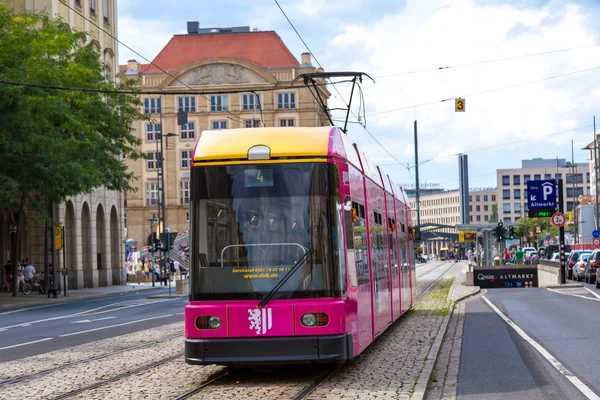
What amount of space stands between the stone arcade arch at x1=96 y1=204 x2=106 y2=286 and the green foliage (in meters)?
14.0

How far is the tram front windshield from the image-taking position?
508 inches

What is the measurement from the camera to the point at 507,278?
57.2 metres

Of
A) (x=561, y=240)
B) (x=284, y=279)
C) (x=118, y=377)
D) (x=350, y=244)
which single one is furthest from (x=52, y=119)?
(x=284, y=279)

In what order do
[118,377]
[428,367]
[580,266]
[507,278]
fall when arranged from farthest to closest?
[580,266]
[507,278]
[428,367]
[118,377]

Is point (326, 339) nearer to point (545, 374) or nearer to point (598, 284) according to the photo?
point (545, 374)

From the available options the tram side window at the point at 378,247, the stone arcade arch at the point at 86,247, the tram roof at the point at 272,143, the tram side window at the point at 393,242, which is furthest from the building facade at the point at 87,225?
the tram roof at the point at 272,143

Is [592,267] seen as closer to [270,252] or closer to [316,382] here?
[316,382]

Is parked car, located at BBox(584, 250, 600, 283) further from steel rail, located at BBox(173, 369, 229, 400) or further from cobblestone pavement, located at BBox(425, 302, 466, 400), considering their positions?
steel rail, located at BBox(173, 369, 229, 400)

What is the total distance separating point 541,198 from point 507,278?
668 cm

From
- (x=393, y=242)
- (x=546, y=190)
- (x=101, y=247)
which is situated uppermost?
(x=546, y=190)

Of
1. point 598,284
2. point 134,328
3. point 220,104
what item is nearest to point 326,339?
point 134,328

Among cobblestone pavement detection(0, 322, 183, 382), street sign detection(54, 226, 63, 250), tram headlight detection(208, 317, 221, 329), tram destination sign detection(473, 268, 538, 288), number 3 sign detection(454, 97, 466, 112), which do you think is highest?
number 3 sign detection(454, 97, 466, 112)

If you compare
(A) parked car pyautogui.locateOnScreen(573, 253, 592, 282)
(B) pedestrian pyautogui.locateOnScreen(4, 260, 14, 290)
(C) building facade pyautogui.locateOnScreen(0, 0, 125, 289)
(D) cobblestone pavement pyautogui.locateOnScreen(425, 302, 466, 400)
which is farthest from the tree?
(A) parked car pyautogui.locateOnScreen(573, 253, 592, 282)

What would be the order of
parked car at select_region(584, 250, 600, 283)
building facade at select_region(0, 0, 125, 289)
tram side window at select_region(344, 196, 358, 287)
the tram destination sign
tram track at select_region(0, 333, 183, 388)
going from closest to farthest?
tram side window at select_region(344, 196, 358, 287)
tram track at select_region(0, 333, 183, 388)
parked car at select_region(584, 250, 600, 283)
the tram destination sign
building facade at select_region(0, 0, 125, 289)
